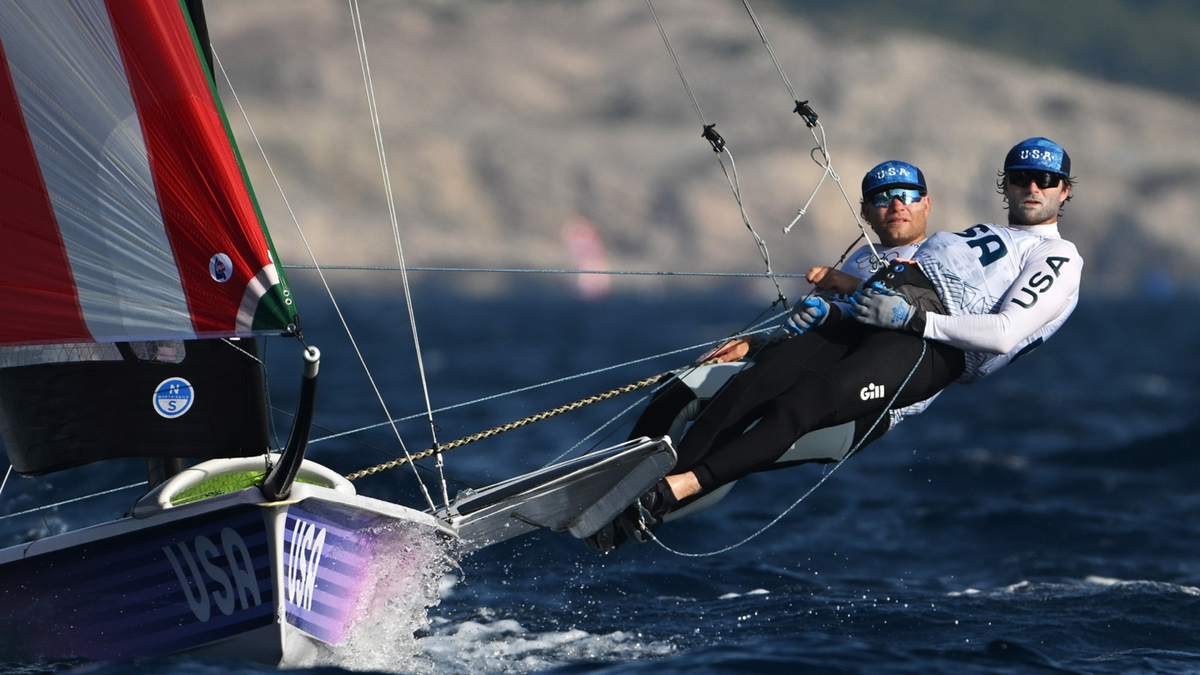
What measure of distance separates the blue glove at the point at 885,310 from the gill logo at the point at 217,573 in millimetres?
2181

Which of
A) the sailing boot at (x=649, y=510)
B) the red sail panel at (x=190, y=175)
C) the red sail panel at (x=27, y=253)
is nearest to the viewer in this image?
the red sail panel at (x=190, y=175)

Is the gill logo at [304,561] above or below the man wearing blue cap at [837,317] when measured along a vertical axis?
below

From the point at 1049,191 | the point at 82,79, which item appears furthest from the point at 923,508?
the point at 82,79

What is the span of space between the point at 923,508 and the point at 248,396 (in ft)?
19.0

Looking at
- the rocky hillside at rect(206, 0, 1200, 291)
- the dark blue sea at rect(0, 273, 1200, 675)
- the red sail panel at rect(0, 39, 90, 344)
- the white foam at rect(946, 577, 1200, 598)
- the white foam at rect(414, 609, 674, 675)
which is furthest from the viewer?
the rocky hillside at rect(206, 0, 1200, 291)

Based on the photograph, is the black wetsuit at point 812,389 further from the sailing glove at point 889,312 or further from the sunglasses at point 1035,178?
the sunglasses at point 1035,178

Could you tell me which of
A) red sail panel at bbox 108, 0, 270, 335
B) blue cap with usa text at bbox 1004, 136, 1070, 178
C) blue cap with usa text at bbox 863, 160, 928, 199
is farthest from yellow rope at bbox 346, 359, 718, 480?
blue cap with usa text at bbox 1004, 136, 1070, 178

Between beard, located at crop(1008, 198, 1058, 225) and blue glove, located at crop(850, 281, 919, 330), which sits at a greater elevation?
beard, located at crop(1008, 198, 1058, 225)

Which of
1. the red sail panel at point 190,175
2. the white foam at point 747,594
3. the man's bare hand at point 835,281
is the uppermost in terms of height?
the red sail panel at point 190,175

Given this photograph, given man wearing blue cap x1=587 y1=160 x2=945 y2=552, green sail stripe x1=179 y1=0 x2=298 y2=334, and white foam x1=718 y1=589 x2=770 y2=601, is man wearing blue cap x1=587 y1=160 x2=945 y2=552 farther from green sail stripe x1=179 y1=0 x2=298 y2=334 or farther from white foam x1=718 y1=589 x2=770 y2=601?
green sail stripe x1=179 y1=0 x2=298 y2=334

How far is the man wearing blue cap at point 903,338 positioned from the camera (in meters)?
4.52

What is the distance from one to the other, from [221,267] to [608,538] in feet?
5.43

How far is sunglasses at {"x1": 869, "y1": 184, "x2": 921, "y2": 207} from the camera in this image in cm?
511

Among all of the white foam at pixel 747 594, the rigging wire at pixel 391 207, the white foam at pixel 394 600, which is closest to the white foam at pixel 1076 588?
the white foam at pixel 747 594
